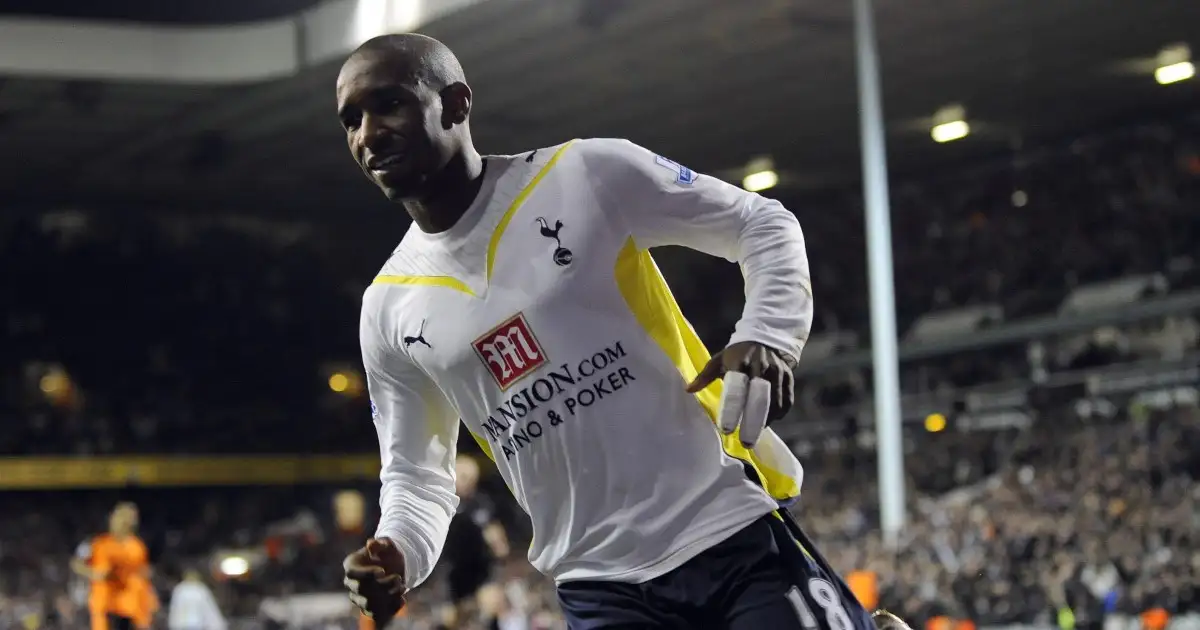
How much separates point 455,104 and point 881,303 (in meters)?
13.8

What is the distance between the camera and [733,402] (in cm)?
271

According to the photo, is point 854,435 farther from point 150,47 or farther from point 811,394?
point 150,47

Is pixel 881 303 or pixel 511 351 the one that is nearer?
pixel 511 351

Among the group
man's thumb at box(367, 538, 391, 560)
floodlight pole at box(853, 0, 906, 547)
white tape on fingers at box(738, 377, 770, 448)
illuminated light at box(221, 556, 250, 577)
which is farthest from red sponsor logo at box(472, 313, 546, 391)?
illuminated light at box(221, 556, 250, 577)

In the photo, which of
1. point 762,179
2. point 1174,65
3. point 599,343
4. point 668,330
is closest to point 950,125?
point 1174,65

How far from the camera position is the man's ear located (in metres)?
3.21

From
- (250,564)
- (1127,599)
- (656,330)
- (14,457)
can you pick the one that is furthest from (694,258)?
(656,330)

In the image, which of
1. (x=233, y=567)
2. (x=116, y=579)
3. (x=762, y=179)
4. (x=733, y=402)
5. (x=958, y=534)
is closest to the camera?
(x=733, y=402)

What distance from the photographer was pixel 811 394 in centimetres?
2628

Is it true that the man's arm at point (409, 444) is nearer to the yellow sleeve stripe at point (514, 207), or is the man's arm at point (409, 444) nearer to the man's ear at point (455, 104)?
the yellow sleeve stripe at point (514, 207)

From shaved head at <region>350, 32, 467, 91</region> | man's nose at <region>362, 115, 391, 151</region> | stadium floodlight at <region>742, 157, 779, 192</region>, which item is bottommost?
man's nose at <region>362, 115, 391, 151</region>

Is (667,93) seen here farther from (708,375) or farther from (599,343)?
(708,375)

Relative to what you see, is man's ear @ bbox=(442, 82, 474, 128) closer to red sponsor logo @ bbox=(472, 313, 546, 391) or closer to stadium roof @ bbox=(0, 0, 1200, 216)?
red sponsor logo @ bbox=(472, 313, 546, 391)

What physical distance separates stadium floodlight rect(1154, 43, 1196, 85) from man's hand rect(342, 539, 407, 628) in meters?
20.0
